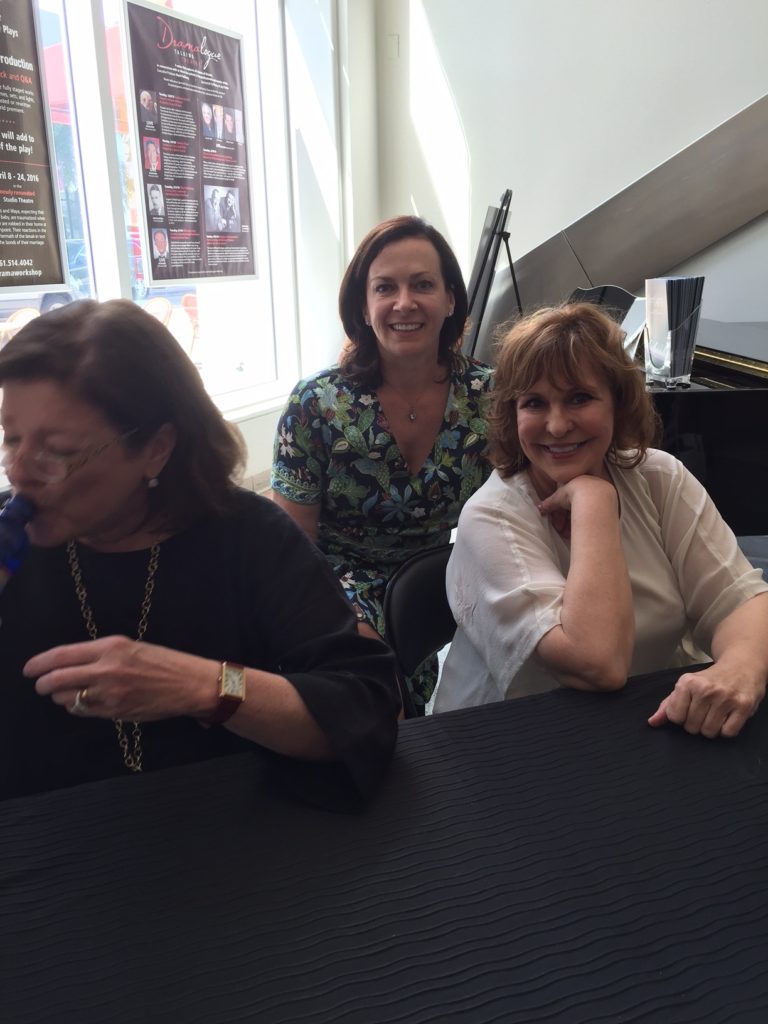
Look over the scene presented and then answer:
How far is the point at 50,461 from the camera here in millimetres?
925

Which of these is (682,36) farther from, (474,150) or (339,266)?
(339,266)

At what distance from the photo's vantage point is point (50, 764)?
997 millimetres

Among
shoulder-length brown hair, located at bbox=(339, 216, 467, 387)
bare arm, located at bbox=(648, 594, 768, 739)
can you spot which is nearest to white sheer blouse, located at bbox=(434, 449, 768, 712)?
bare arm, located at bbox=(648, 594, 768, 739)

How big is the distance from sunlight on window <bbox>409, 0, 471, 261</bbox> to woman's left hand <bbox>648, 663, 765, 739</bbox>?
382cm

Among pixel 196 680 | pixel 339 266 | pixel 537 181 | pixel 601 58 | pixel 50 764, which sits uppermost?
pixel 601 58

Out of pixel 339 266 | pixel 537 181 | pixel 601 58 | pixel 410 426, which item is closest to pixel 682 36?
pixel 601 58

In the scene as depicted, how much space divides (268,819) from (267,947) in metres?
0.16

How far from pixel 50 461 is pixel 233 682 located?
1.10 feet

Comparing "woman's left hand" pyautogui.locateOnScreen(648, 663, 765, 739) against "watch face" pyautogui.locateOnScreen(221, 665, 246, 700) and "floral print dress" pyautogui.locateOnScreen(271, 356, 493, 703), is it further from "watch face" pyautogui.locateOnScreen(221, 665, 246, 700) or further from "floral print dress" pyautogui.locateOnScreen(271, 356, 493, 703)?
"floral print dress" pyautogui.locateOnScreen(271, 356, 493, 703)

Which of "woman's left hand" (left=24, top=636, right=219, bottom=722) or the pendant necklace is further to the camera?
the pendant necklace

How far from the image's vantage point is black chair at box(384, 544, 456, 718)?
4.64 feet

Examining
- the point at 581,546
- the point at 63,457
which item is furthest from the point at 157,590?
the point at 581,546

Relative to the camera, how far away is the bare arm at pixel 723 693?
955 mm

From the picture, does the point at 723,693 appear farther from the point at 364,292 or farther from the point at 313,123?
the point at 313,123
